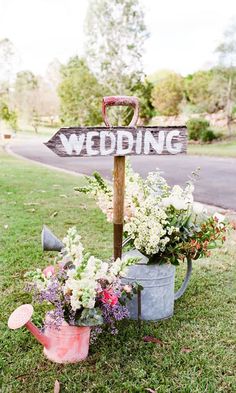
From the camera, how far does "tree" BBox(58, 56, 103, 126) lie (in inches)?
1078

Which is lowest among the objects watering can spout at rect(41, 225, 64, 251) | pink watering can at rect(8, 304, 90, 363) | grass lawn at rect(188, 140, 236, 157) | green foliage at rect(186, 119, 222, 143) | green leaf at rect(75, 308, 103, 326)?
grass lawn at rect(188, 140, 236, 157)

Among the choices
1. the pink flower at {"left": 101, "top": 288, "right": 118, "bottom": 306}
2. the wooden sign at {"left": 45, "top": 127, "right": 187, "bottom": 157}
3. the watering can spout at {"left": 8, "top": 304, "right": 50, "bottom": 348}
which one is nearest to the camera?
the watering can spout at {"left": 8, "top": 304, "right": 50, "bottom": 348}

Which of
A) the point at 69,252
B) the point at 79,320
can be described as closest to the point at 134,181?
the point at 69,252

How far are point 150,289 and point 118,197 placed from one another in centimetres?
64

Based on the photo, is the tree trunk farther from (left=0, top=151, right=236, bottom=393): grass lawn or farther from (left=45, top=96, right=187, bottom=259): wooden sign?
(left=45, top=96, right=187, bottom=259): wooden sign

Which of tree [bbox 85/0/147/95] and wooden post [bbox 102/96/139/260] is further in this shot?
tree [bbox 85/0/147/95]

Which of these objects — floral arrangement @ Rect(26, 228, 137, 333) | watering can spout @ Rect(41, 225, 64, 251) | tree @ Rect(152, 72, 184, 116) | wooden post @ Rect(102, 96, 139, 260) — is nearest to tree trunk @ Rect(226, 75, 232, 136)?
tree @ Rect(152, 72, 184, 116)

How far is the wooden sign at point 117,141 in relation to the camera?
2.77 metres

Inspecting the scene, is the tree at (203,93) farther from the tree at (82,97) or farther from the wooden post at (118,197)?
the wooden post at (118,197)

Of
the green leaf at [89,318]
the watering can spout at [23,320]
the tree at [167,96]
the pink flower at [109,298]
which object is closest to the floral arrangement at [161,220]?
the pink flower at [109,298]

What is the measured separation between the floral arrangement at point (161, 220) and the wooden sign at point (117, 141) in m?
0.31

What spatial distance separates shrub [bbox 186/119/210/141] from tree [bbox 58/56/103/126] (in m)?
5.53

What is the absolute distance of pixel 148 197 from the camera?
308 centimetres

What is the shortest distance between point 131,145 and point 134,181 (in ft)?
1.25
